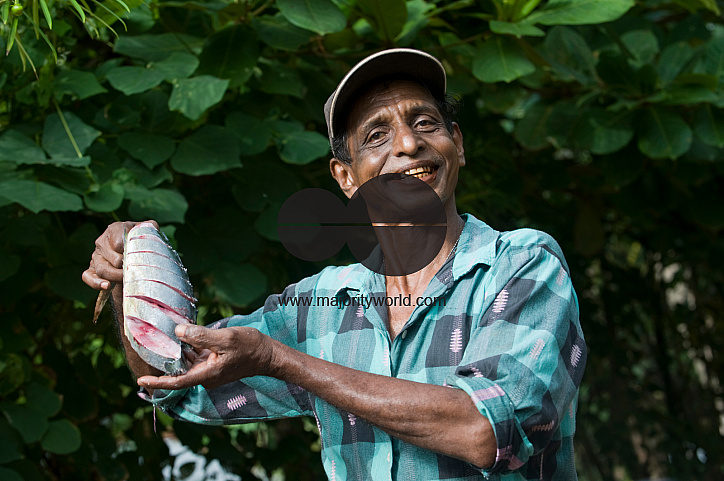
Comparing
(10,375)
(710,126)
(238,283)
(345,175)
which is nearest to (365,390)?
(345,175)

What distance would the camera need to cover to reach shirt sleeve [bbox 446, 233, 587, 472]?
3.17 feet

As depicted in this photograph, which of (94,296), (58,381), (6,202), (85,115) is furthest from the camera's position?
(58,381)

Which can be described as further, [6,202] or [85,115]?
[85,115]

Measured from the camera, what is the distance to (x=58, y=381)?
2.06 metres

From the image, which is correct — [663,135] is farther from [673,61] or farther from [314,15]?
[314,15]

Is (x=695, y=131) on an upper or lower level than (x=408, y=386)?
lower

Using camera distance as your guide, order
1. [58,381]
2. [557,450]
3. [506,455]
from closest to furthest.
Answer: [506,455] → [557,450] → [58,381]

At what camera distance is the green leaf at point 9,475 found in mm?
1732

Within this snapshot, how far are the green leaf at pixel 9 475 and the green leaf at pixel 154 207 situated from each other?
69 cm

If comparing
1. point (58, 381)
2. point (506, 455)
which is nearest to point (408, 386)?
→ point (506, 455)

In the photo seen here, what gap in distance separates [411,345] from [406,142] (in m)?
0.34

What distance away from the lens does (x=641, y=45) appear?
229 centimetres

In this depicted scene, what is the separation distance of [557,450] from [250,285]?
888 mm

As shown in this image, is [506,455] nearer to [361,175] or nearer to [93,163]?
[361,175]
